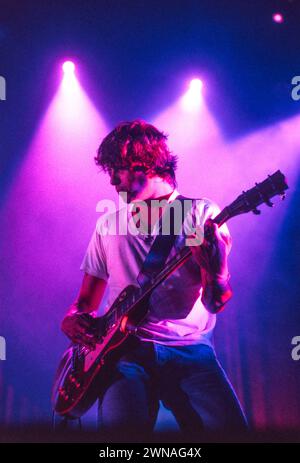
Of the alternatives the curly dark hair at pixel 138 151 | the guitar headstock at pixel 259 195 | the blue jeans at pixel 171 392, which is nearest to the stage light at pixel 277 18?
the curly dark hair at pixel 138 151

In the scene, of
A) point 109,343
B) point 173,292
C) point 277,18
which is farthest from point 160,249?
point 277,18

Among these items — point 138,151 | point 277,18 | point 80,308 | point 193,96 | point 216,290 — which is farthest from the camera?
point 277,18

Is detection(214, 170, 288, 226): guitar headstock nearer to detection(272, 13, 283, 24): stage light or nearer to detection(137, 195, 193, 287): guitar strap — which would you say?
detection(137, 195, 193, 287): guitar strap

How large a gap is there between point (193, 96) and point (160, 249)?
1157 mm

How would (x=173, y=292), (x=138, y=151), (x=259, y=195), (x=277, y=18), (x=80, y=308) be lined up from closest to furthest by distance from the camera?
1. (x=259, y=195)
2. (x=173, y=292)
3. (x=80, y=308)
4. (x=138, y=151)
5. (x=277, y=18)

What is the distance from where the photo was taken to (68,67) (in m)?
3.04

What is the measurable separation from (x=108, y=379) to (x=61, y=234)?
971mm

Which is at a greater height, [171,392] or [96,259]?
[96,259]

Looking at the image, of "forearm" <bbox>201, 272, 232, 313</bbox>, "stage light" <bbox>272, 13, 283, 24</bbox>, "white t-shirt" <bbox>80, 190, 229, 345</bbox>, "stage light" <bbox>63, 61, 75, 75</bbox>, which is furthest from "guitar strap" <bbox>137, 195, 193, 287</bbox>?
"stage light" <bbox>272, 13, 283, 24</bbox>

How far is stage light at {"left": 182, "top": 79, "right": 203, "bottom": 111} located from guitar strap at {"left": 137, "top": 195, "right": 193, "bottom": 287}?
0.75 metres

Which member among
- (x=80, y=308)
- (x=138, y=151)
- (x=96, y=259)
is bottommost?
(x=80, y=308)

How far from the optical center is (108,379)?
2.22 metres

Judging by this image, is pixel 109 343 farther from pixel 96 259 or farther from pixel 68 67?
pixel 68 67
